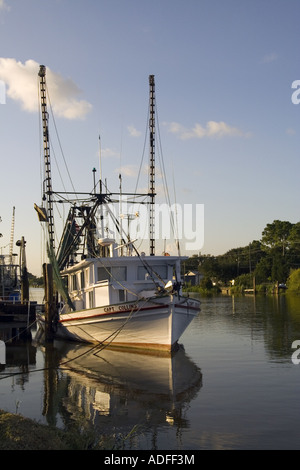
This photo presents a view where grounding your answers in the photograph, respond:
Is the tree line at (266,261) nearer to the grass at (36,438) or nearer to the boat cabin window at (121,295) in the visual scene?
the boat cabin window at (121,295)

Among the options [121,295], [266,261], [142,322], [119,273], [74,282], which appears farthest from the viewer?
[266,261]

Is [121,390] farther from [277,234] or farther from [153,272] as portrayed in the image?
[277,234]

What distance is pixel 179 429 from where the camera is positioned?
13258mm

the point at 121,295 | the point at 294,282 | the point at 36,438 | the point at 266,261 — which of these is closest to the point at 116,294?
the point at 121,295

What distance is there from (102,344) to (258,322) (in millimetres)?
18058

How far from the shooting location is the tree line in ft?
325

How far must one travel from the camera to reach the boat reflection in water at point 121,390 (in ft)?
46.5

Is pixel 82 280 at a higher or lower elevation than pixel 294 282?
higher

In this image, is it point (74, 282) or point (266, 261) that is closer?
point (74, 282)

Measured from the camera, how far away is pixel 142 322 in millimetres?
24922

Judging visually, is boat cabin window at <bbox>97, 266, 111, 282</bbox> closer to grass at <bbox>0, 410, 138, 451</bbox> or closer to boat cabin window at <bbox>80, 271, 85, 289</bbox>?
boat cabin window at <bbox>80, 271, 85, 289</bbox>

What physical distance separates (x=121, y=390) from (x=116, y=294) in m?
9.31

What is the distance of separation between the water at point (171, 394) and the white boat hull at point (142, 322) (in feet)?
3.07
